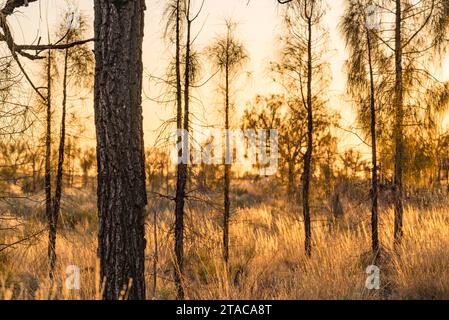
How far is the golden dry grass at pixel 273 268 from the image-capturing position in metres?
5.42

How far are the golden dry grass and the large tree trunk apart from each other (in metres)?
0.44

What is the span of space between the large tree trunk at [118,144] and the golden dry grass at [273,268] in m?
0.44

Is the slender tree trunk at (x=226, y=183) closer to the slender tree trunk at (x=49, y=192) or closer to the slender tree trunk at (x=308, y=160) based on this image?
the slender tree trunk at (x=308, y=160)

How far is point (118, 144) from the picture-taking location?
175 inches

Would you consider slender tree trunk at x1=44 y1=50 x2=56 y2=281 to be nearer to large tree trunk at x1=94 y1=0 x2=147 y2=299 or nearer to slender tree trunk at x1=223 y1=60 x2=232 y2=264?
slender tree trunk at x1=223 y1=60 x2=232 y2=264

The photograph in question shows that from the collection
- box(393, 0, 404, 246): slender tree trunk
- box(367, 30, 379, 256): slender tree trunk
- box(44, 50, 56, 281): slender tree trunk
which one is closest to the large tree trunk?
box(44, 50, 56, 281): slender tree trunk

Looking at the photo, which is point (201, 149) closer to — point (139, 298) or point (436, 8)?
point (139, 298)

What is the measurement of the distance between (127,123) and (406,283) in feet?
12.7

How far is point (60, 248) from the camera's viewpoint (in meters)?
10.0

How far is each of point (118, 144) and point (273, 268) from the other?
14.8 ft

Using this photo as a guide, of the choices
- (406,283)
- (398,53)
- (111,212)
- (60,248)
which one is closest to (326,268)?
(406,283)

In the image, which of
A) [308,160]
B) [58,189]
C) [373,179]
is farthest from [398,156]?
[58,189]

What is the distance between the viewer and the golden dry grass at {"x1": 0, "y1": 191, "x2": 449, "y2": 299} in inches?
213

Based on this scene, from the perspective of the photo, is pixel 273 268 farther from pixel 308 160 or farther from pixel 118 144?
pixel 118 144
